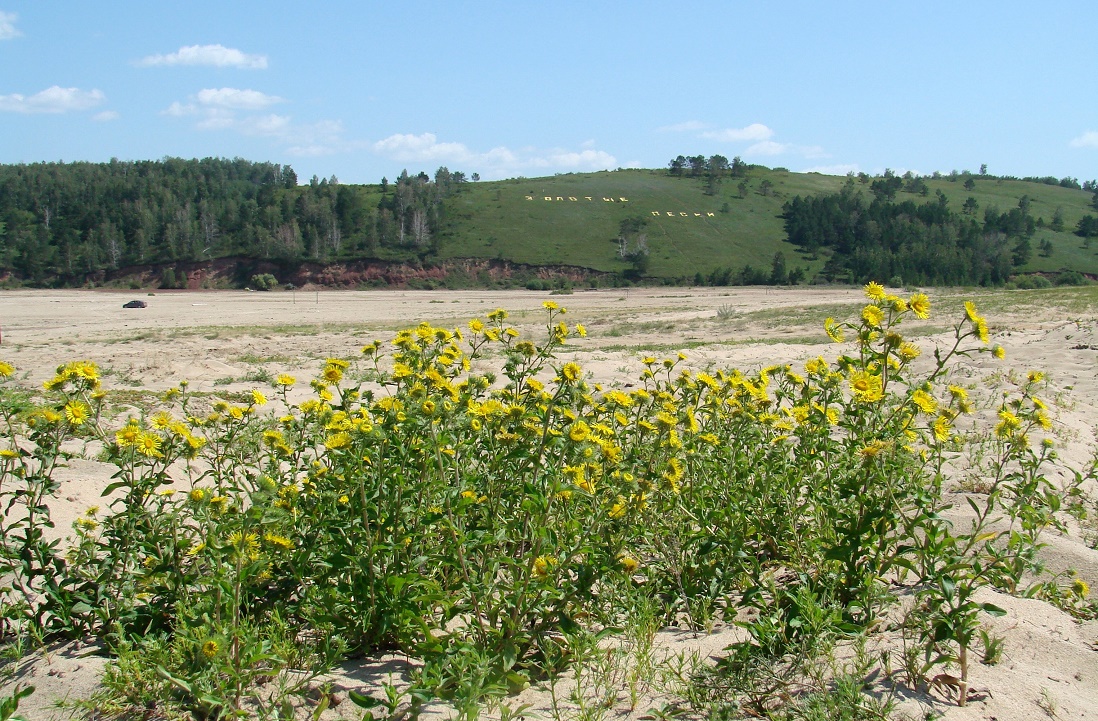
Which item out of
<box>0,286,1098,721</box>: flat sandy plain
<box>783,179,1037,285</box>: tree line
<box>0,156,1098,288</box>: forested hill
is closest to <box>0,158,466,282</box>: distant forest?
<box>0,156,1098,288</box>: forested hill

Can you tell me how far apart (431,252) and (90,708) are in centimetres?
9271

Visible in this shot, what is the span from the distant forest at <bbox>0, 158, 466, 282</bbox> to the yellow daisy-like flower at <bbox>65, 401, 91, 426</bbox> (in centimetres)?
9123

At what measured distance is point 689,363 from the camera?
13023mm

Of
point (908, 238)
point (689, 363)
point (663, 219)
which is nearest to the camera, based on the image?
point (689, 363)

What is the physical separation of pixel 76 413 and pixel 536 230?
99.1 meters

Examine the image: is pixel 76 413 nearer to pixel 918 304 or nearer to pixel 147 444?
pixel 147 444

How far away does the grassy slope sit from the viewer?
9200 centimetres

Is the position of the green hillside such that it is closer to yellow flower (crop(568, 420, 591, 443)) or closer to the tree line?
the tree line

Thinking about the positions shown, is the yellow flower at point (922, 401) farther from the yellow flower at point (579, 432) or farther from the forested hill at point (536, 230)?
the forested hill at point (536, 230)

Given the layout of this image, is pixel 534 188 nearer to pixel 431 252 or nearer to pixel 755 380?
pixel 431 252

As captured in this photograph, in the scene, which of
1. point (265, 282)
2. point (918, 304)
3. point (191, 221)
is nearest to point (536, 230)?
point (265, 282)

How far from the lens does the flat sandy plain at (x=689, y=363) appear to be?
2.71m

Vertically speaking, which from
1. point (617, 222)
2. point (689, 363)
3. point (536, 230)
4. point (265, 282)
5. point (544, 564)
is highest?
point (617, 222)

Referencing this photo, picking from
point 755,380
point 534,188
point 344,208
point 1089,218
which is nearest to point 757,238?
point 534,188
